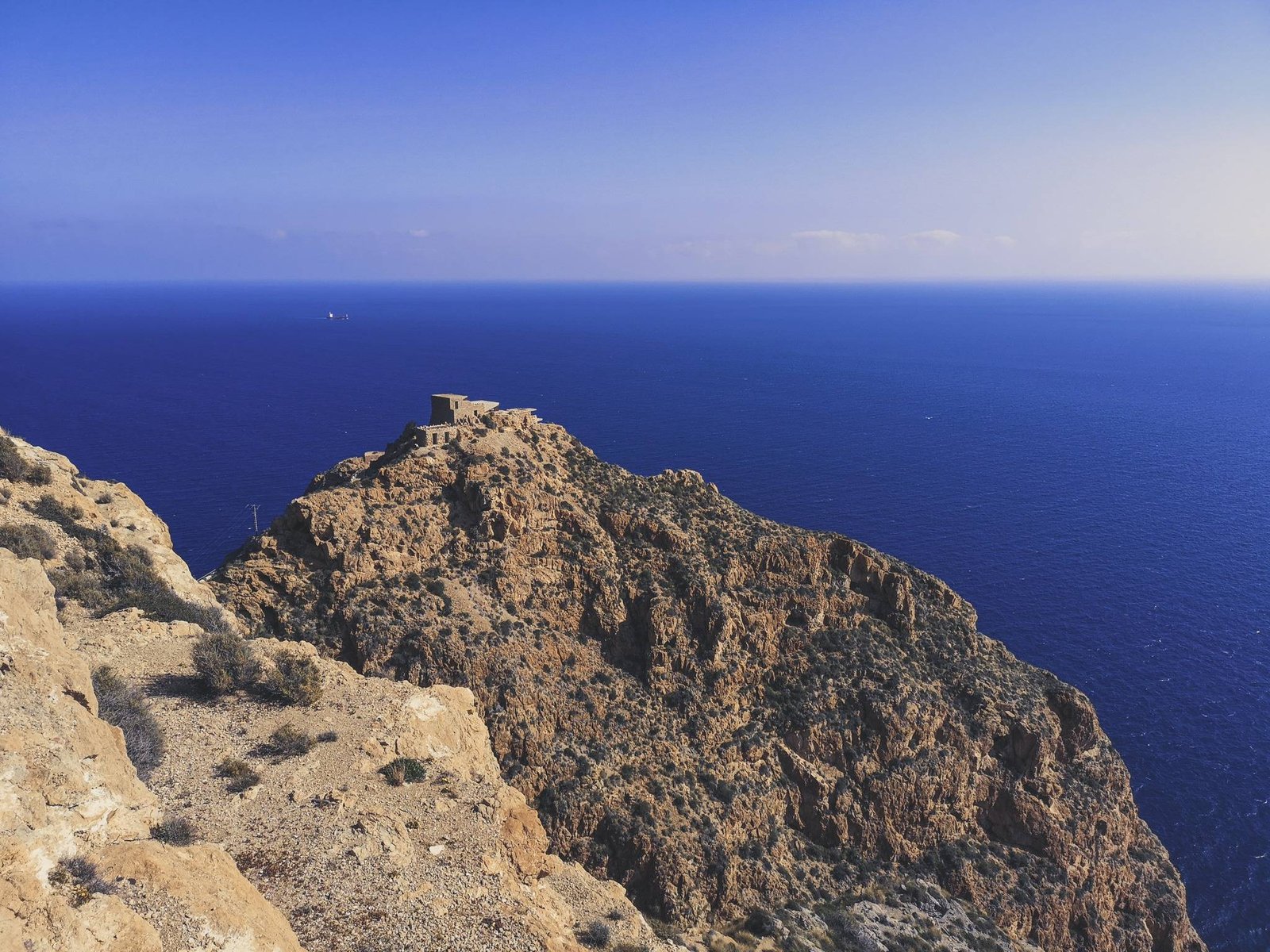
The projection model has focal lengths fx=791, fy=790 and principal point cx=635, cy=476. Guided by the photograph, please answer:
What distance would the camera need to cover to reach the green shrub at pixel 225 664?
Answer: 22609 millimetres

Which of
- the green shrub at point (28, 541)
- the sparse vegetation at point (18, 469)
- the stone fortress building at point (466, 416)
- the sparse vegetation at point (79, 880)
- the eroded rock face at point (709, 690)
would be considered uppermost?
the stone fortress building at point (466, 416)

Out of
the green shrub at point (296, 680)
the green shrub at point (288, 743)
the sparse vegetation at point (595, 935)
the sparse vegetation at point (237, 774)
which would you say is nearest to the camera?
the sparse vegetation at point (595, 935)

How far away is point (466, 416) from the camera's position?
4031 centimetres

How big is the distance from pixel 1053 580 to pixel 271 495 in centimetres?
7770

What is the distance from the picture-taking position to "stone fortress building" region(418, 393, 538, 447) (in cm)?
3881

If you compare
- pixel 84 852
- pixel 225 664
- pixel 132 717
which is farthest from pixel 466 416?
pixel 84 852

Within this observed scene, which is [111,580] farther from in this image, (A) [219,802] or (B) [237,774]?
(A) [219,802]

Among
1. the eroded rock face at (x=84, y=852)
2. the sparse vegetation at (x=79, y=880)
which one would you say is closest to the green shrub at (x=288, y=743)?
the eroded rock face at (x=84, y=852)

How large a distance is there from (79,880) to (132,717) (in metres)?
8.98

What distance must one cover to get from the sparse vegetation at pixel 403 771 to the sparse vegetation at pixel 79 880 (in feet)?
26.3

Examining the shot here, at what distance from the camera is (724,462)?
102 metres

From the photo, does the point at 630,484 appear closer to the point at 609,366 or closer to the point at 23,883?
the point at 23,883

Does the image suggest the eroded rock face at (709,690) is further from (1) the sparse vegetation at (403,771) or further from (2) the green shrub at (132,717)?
(2) the green shrub at (132,717)

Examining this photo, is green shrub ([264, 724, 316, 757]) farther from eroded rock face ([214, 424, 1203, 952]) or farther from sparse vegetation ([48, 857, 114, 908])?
eroded rock face ([214, 424, 1203, 952])
